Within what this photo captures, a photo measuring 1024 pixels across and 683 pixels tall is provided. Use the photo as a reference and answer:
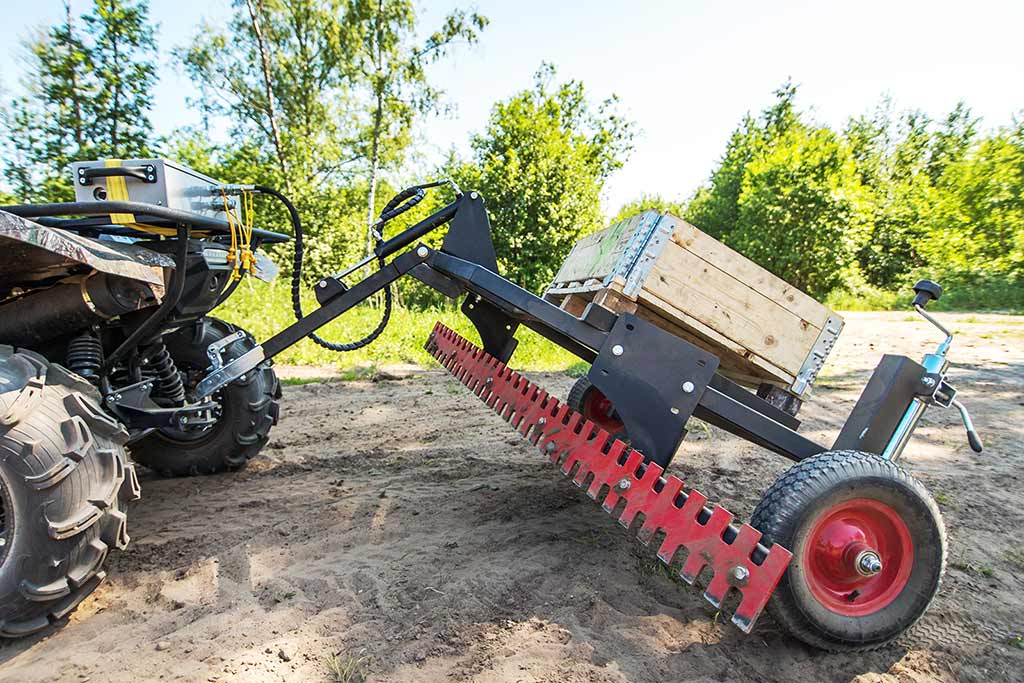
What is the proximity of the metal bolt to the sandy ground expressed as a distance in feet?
1.15

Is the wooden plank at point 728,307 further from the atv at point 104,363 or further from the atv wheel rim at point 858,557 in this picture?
the atv at point 104,363

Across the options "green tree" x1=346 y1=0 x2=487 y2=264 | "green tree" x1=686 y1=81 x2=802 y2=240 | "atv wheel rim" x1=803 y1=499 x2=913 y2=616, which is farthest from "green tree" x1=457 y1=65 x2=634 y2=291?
"green tree" x1=686 y1=81 x2=802 y2=240

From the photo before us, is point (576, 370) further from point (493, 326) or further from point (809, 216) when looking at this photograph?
point (809, 216)

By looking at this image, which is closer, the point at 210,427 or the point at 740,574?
the point at 740,574

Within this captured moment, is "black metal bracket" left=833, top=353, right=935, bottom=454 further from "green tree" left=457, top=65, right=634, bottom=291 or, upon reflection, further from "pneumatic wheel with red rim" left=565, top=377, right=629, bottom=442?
"green tree" left=457, top=65, right=634, bottom=291

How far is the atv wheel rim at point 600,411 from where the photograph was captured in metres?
4.05

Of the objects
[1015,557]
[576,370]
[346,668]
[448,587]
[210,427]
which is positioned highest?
[1015,557]

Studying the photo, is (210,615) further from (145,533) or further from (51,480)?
(145,533)

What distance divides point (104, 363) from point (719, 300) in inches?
116

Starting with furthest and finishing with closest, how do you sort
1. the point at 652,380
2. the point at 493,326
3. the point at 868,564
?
1. the point at 493,326
2. the point at 652,380
3. the point at 868,564

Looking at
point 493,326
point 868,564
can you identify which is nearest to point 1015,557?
point 868,564

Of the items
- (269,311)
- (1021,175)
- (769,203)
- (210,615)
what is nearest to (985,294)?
(1021,175)

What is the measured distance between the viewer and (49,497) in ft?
6.60

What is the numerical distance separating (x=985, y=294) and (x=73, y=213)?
77.0 ft
